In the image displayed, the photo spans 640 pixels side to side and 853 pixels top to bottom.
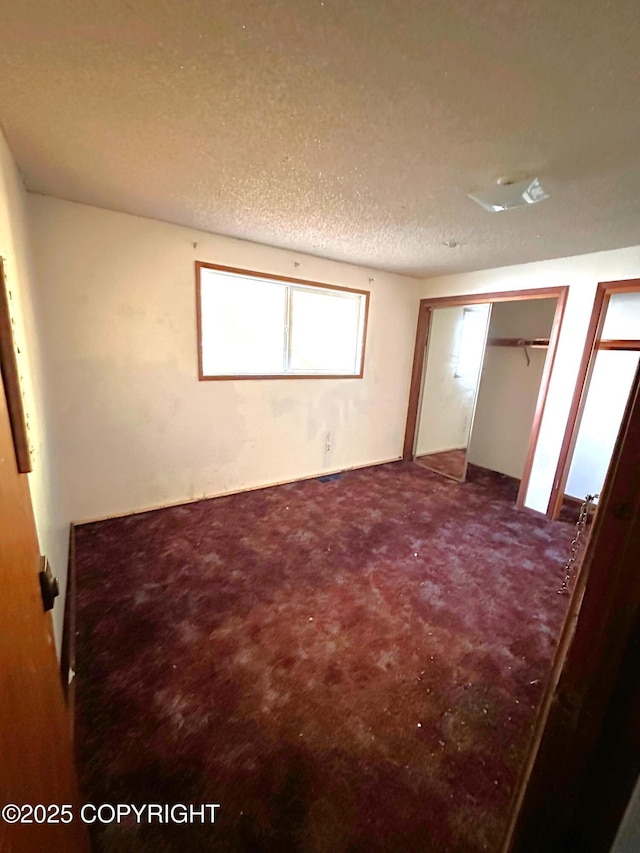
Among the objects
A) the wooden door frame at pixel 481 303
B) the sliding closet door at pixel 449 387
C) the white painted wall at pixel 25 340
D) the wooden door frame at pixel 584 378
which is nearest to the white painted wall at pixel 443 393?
the sliding closet door at pixel 449 387

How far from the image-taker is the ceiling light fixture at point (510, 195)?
5.44 ft

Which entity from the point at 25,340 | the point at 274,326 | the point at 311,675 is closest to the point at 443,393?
the point at 274,326

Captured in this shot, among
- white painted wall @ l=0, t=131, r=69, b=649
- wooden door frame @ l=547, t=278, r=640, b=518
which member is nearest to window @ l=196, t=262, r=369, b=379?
white painted wall @ l=0, t=131, r=69, b=649

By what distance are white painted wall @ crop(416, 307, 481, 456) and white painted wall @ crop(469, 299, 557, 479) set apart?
0.75ft

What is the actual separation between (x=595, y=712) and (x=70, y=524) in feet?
10.2

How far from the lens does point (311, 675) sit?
1.58 m

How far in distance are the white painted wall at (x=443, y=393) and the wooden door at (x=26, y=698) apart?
4.27 m

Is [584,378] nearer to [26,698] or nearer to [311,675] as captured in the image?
[311,675]

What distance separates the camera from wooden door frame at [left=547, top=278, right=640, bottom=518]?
270cm

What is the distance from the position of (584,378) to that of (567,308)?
2.03ft

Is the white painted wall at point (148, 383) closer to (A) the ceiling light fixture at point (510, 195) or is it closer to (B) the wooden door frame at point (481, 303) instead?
(B) the wooden door frame at point (481, 303)

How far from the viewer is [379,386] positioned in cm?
414

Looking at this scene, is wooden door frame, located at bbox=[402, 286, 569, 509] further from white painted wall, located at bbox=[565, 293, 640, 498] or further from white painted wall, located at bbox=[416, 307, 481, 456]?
white painted wall, located at bbox=[565, 293, 640, 498]

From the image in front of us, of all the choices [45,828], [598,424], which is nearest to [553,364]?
[598,424]
